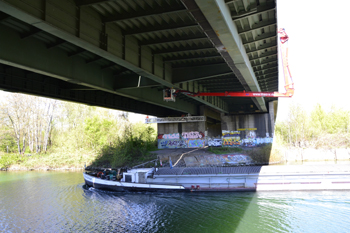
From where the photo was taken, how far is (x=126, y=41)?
1317cm

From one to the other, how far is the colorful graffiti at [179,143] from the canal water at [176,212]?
68.1ft

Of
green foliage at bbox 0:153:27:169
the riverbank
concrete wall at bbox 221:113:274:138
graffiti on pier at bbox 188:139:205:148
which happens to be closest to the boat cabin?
the riverbank

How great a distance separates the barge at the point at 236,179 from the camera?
20.3m

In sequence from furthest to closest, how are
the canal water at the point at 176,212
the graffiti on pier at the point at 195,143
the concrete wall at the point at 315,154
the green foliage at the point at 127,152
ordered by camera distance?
the graffiti on pier at the point at 195,143, the concrete wall at the point at 315,154, the green foliage at the point at 127,152, the canal water at the point at 176,212

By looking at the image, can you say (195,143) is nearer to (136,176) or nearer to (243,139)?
(243,139)

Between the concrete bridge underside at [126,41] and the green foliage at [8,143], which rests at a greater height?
the concrete bridge underside at [126,41]

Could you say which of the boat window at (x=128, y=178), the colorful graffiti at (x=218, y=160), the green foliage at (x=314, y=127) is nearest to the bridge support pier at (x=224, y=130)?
the green foliage at (x=314, y=127)

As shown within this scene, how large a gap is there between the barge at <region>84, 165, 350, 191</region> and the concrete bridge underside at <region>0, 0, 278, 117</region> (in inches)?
309

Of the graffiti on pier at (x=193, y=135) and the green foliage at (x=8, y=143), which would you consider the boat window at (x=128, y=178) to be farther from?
the green foliage at (x=8, y=143)

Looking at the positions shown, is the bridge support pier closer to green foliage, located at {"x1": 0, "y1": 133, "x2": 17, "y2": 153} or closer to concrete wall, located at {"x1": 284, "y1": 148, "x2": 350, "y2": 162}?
concrete wall, located at {"x1": 284, "y1": 148, "x2": 350, "y2": 162}

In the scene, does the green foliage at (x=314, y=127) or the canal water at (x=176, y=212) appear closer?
the canal water at (x=176, y=212)

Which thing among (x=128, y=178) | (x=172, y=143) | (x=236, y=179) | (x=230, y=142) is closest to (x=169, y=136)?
Answer: (x=172, y=143)

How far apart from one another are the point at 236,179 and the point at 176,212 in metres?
7.52

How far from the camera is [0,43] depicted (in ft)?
35.0
